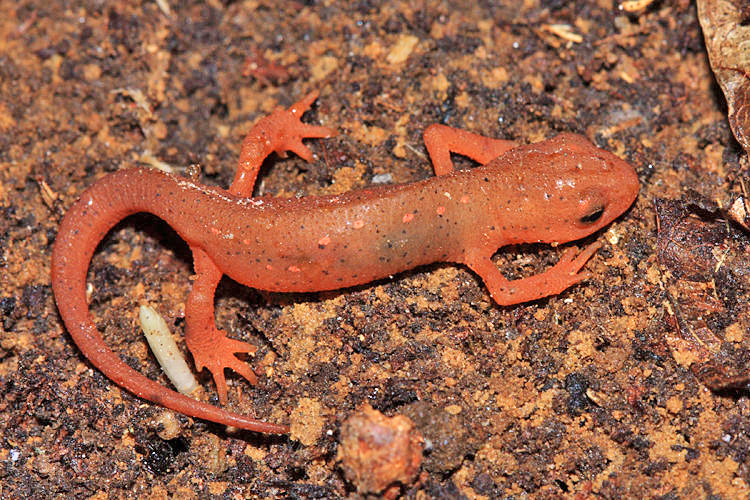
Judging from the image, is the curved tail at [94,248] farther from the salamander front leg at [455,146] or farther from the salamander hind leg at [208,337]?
the salamander front leg at [455,146]

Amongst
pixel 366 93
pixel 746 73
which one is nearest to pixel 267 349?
pixel 366 93

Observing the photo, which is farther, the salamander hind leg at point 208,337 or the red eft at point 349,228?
the salamander hind leg at point 208,337

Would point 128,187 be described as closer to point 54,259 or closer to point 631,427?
point 54,259

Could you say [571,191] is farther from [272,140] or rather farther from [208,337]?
[208,337]

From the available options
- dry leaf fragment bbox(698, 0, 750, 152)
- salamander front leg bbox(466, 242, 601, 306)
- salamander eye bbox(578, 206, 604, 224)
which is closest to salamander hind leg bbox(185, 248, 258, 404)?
salamander front leg bbox(466, 242, 601, 306)

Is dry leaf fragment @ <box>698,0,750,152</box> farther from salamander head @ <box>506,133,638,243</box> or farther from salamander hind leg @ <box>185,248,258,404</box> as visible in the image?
salamander hind leg @ <box>185,248,258,404</box>

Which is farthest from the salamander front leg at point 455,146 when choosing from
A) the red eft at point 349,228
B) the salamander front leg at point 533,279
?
the salamander front leg at point 533,279

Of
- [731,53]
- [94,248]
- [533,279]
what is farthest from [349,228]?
[731,53]

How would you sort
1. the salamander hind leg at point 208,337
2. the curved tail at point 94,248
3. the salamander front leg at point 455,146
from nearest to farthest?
the curved tail at point 94,248 → the salamander hind leg at point 208,337 → the salamander front leg at point 455,146
